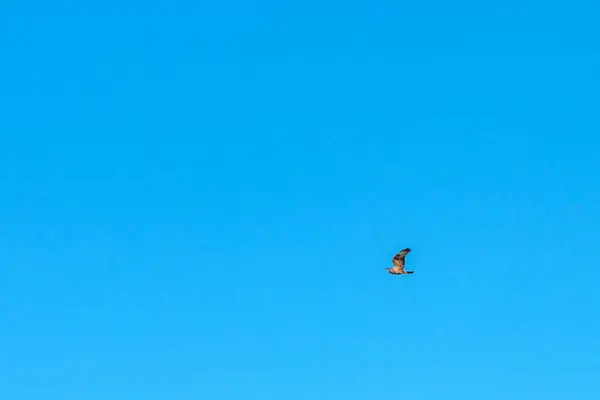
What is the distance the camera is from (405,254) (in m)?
134

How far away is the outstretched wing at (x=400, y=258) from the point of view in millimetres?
133625

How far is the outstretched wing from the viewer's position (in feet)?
438

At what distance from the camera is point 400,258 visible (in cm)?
13775
